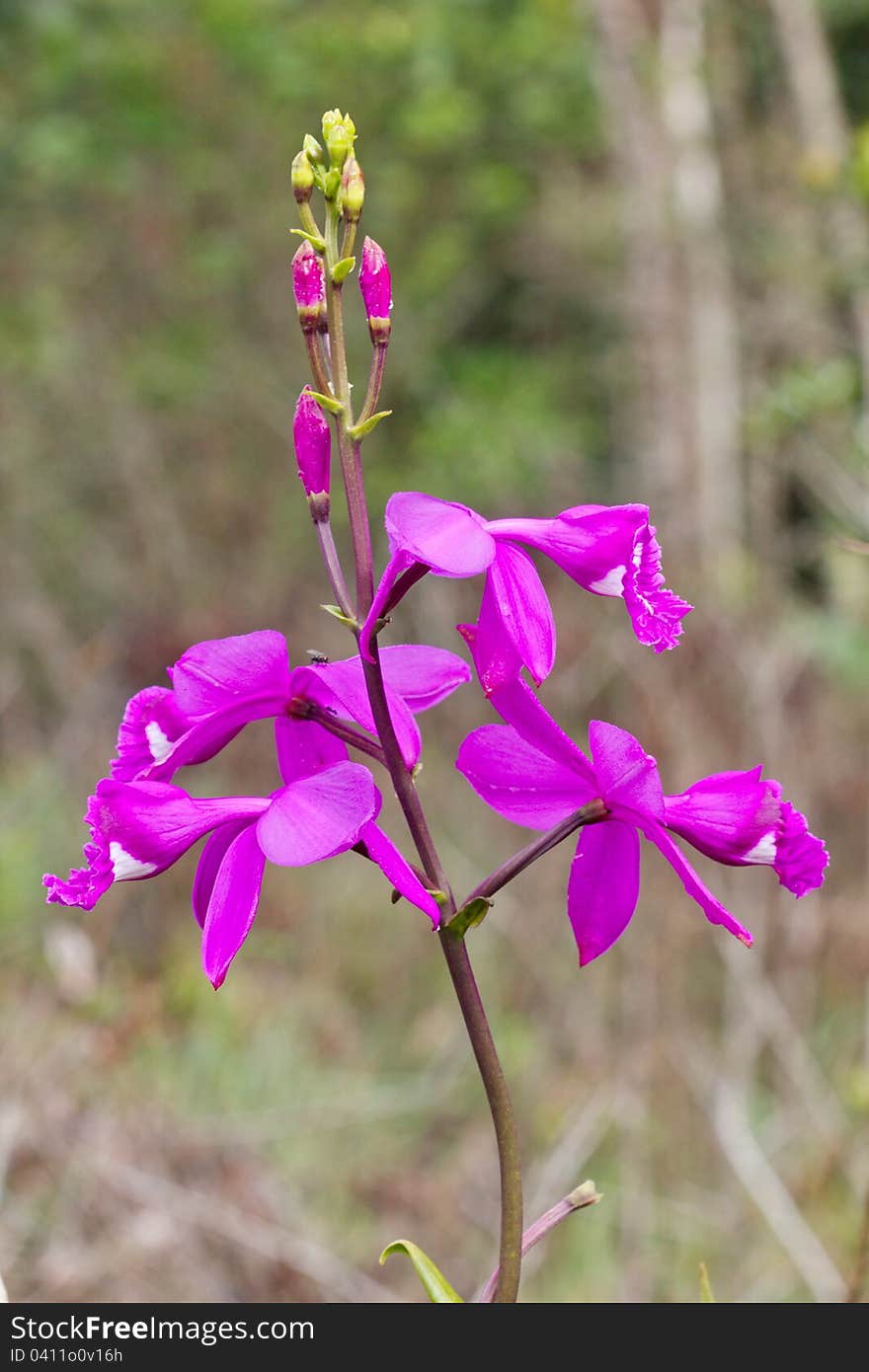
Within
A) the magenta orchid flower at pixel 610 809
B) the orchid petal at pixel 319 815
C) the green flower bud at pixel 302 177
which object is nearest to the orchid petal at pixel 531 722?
the magenta orchid flower at pixel 610 809

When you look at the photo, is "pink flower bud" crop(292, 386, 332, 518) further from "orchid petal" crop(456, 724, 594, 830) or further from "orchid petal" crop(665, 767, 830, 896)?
"orchid petal" crop(665, 767, 830, 896)

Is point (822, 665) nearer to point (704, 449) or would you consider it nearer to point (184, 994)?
point (704, 449)

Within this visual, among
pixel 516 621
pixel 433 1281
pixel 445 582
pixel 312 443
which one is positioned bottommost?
pixel 445 582

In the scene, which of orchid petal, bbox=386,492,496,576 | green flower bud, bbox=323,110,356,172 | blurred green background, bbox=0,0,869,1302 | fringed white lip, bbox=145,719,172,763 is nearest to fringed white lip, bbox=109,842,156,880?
fringed white lip, bbox=145,719,172,763

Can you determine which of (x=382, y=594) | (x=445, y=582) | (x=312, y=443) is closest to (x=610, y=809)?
(x=382, y=594)

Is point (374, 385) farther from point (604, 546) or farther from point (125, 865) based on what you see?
point (125, 865)

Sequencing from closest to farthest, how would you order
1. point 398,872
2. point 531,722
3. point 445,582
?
point 398,872
point 531,722
point 445,582

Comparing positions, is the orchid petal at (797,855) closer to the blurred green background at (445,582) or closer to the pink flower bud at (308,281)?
the pink flower bud at (308,281)
